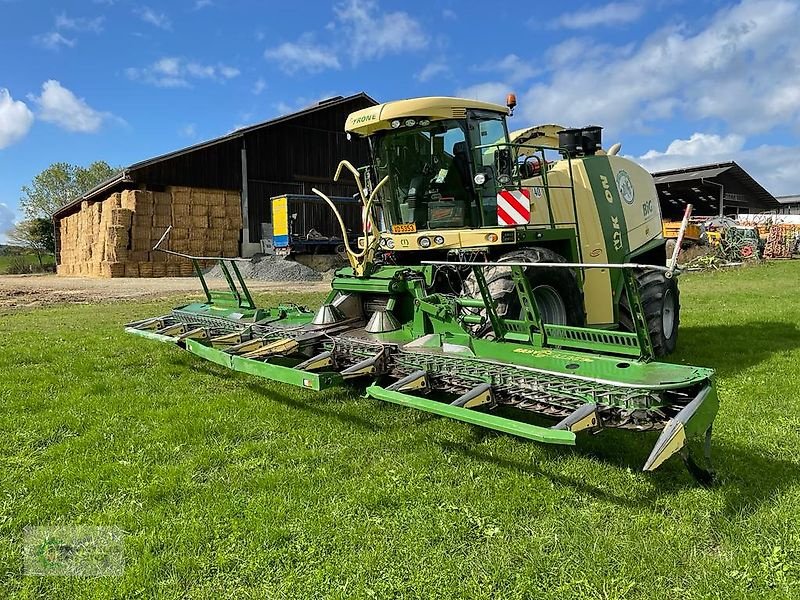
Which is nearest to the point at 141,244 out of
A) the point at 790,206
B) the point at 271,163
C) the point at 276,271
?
the point at 276,271

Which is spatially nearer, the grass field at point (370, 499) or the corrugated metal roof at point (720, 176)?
the grass field at point (370, 499)

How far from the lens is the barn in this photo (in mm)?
25391

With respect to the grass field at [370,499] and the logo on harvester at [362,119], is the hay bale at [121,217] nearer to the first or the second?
the grass field at [370,499]

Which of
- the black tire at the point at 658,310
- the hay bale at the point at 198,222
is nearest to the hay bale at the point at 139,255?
the hay bale at the point at 198,222

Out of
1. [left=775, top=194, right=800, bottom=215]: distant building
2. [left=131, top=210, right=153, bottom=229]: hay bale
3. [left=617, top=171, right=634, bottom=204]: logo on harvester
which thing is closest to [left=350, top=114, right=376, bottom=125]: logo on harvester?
[left=617, top=171, right=634, bottom=204]: logo on harvester

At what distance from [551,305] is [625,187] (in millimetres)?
3075

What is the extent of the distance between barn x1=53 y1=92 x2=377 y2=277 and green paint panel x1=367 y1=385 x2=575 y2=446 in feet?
75.4

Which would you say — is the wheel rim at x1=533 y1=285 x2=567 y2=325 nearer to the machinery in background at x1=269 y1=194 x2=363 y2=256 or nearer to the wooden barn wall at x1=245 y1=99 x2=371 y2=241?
the machinery in background at x1=269 y1=194 x2=363 y2=256

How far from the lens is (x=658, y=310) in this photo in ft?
24.0

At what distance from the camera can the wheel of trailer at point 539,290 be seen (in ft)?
18.6

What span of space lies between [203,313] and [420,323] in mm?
2957

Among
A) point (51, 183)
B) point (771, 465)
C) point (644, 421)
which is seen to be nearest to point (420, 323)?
point (644, 421)

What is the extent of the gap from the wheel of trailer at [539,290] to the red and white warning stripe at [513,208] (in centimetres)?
32

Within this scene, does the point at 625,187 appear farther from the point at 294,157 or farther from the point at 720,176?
the point at 720,176
